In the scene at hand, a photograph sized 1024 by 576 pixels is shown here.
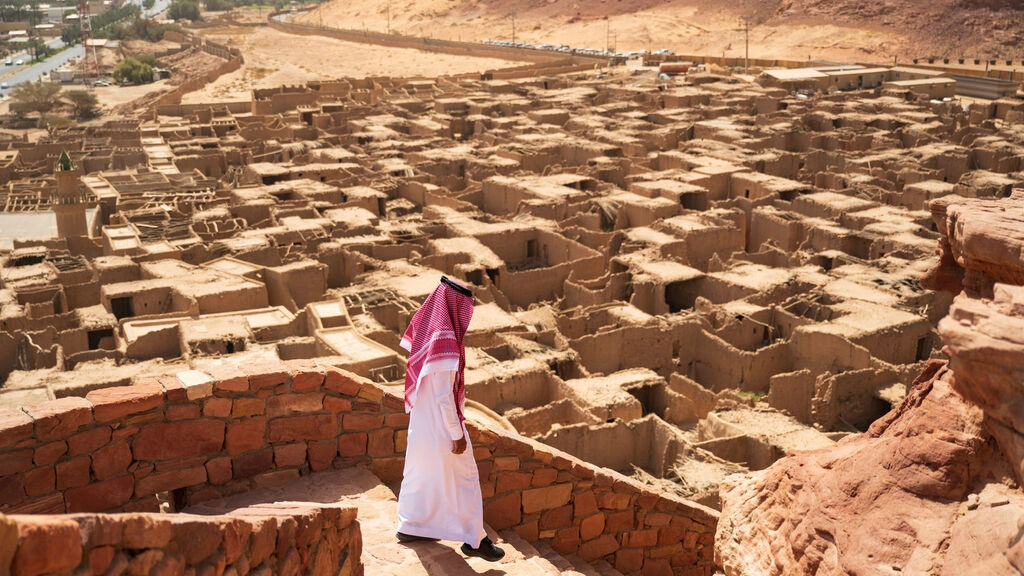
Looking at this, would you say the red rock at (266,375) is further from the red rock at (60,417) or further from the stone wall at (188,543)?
the stone wall at (188,543)

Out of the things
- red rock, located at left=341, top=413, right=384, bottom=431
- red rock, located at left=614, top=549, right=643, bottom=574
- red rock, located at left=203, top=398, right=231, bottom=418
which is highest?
red rock, located at left=203, top=398, right=231, bottom=418

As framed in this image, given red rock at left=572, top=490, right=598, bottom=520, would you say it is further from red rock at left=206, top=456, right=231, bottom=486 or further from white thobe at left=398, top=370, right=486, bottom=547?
red rock at left=206, top=456, right=231, bottom=486

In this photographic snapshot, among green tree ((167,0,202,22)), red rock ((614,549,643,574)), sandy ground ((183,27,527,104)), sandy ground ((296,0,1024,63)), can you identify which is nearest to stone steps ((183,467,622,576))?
red rock ((614,549,643,574))

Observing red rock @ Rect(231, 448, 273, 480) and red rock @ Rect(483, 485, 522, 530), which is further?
red rock @ Rect(483, 485, 522, 530)

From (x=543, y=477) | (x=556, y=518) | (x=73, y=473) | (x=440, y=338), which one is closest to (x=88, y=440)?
(x=73, y=473)

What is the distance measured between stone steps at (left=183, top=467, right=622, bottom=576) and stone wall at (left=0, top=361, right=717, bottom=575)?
0.12 m

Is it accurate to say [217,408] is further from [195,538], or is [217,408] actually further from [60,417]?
[195,538]

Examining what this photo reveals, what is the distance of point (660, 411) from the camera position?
1504 centimetres

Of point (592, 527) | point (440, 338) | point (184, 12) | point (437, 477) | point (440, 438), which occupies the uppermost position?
point (184, 12)

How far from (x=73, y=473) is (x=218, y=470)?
39.1 inches

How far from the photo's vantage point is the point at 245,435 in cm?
704

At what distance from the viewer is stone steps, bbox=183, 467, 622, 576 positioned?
658cm

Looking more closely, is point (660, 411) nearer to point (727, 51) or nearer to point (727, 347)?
point (727, 347)

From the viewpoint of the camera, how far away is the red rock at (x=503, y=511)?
7.76 meters
